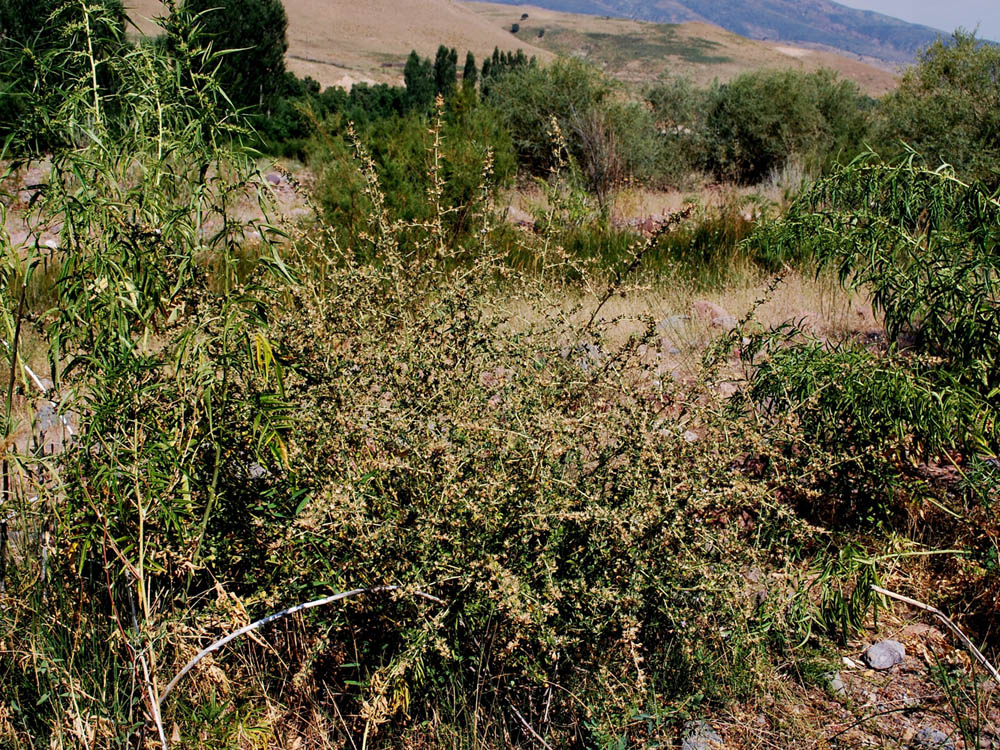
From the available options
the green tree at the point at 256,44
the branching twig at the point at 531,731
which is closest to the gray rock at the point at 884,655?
the branching twig at the point at 531,731

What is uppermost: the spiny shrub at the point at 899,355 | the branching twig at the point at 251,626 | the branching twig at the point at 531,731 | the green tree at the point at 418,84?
the green tree at the point at 418,84

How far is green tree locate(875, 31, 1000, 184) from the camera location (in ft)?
34.5

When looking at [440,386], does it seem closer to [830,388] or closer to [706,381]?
[706,381]

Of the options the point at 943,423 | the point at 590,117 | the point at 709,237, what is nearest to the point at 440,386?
the point at 943,423

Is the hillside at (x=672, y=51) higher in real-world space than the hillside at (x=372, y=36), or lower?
higher

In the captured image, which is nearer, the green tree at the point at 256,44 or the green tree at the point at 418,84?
the green tree at the point at 256,44

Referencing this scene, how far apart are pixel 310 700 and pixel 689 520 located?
123 cm

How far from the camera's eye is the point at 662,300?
588cm

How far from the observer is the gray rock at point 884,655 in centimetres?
256

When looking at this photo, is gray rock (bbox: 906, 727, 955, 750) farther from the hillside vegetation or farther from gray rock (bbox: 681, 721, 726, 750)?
gray rock (bbox: 681, 721, 726, 750)

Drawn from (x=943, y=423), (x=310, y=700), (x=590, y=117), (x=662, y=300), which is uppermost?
(x=590, y=117)

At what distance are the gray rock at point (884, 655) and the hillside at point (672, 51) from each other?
7820 centimetres

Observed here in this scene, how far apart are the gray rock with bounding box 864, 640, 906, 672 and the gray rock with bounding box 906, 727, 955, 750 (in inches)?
11.7

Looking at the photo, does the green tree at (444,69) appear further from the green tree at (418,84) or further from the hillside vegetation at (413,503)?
the hillside vegetation at (413,503)
